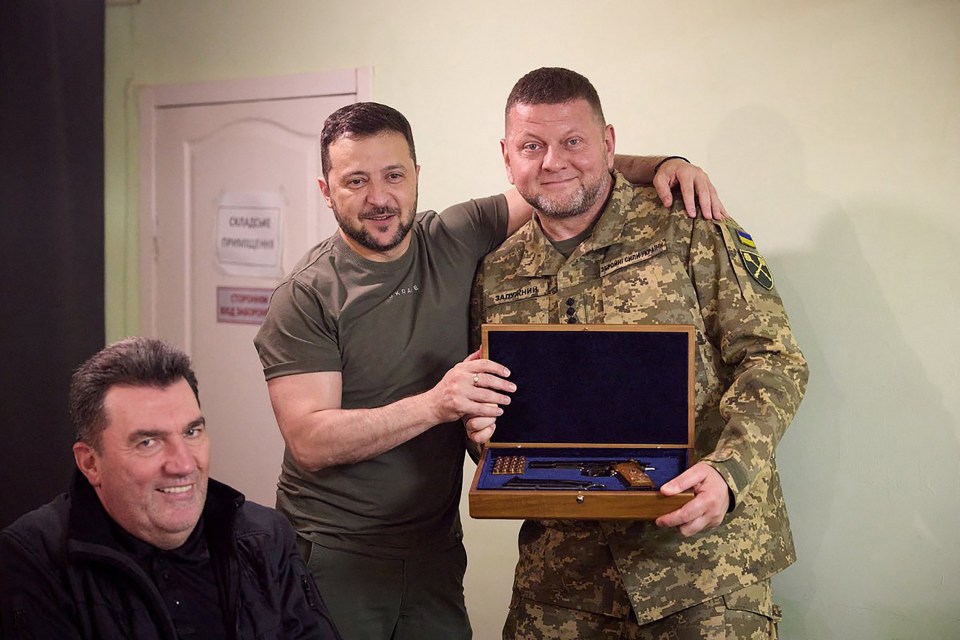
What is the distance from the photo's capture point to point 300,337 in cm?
232

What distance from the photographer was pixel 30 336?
370 cm

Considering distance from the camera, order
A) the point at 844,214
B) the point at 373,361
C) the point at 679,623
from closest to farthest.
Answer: the point at 679,623 → the point at 373,361 → the point at 844,214

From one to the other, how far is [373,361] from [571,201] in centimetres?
60

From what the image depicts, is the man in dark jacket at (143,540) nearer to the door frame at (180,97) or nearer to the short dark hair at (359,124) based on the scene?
the short dark hair at (359,124)

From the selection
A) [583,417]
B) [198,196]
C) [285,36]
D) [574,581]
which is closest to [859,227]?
[583,417]

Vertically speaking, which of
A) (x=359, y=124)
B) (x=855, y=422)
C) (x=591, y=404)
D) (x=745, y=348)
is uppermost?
(x=359, y=124)

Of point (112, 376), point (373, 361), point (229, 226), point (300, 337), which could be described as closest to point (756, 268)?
point (373, 361)

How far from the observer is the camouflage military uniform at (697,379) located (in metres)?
2.08

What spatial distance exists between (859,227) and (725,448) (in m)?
1.05

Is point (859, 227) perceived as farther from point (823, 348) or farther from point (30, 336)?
point (30, 336)

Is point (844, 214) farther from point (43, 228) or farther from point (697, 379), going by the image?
point (43, 228)

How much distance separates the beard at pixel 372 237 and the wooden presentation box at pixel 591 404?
1.20ft

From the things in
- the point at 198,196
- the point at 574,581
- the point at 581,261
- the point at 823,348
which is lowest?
the point at 574,581

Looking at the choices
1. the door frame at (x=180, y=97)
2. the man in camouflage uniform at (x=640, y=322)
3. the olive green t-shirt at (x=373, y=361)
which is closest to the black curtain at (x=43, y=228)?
the door frame at (x=180, y=97)
